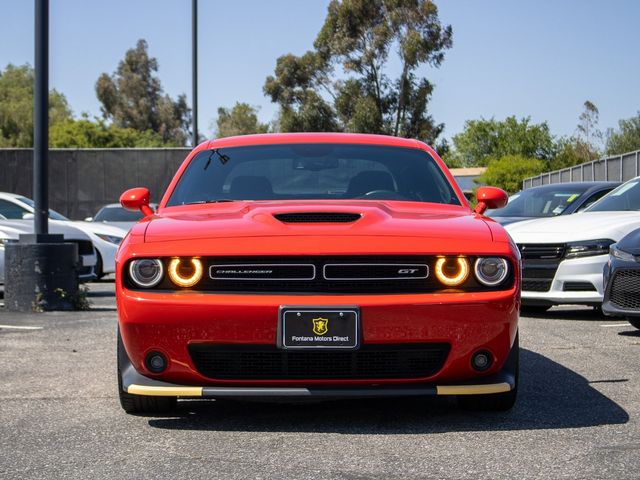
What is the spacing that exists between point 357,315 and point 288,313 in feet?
0.95

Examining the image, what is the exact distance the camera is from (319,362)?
4832 mm

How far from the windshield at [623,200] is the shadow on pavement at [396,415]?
572cm

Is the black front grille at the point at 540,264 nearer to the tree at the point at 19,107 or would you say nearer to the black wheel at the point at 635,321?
the black wheel at the point at 635,321

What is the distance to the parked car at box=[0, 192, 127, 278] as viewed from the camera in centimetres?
1591

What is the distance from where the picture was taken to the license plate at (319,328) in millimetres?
4680

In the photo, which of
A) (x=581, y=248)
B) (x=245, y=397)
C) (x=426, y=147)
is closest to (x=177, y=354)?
(x=245, y=397)

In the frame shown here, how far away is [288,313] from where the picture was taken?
4.68 meters

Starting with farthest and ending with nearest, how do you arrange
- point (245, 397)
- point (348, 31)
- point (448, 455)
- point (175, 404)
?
1. point (348, 31)
2. point (175, 404)
3. point (245, 397)
4. point (448, 455)

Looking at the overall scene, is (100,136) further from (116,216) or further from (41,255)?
(41,255)

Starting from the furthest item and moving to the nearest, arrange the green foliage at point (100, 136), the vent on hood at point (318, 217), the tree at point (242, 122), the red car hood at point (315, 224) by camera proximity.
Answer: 1. the tree at point (242, 122)
2. the green foliage at point (100, 136)
3. the vent on hood at point (318, 217)
4. the red car hood at point (315, 224)

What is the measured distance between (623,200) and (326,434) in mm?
7389

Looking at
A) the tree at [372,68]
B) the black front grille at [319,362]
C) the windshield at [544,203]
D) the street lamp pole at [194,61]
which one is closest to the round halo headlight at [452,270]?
the black front grille at [319,362]

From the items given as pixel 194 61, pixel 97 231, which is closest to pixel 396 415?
pixel 97 231

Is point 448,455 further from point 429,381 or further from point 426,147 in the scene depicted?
point 426,147
